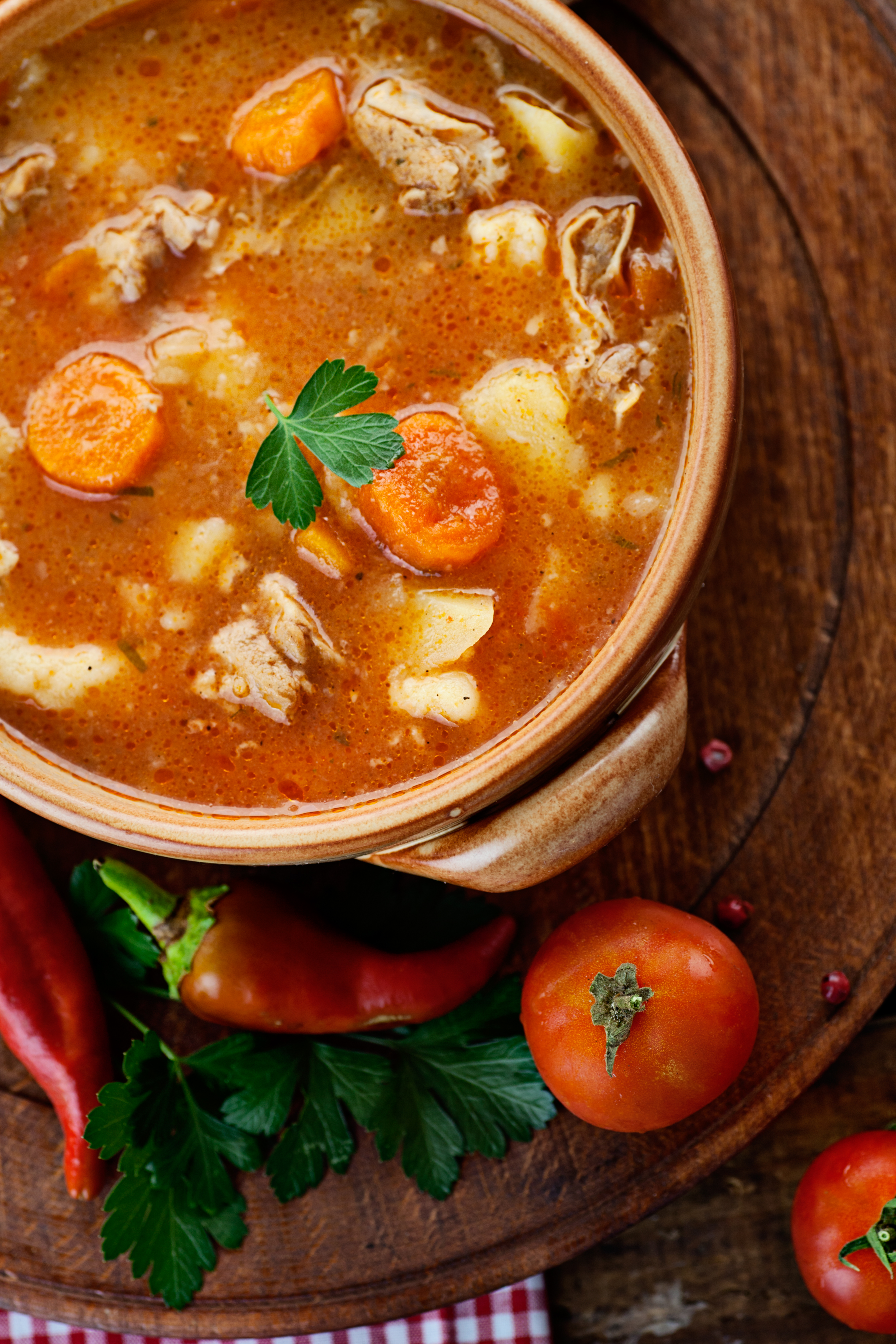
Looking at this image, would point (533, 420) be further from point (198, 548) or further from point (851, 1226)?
point (851, 1226)

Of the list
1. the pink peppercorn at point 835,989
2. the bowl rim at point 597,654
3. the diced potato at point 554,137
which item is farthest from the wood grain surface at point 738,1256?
the diced potato at point 554,137

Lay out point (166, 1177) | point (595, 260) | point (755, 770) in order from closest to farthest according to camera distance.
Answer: point (595, 260) < point (166, 1177) < point (755, 770)

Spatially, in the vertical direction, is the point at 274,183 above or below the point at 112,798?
above

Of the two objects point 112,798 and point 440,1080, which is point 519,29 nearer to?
point 112,798

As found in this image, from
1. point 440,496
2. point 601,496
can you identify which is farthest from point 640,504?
point 440,496

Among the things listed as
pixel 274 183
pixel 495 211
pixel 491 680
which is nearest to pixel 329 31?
pixel 274 183

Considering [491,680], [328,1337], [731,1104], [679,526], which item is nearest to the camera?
[679,526]
